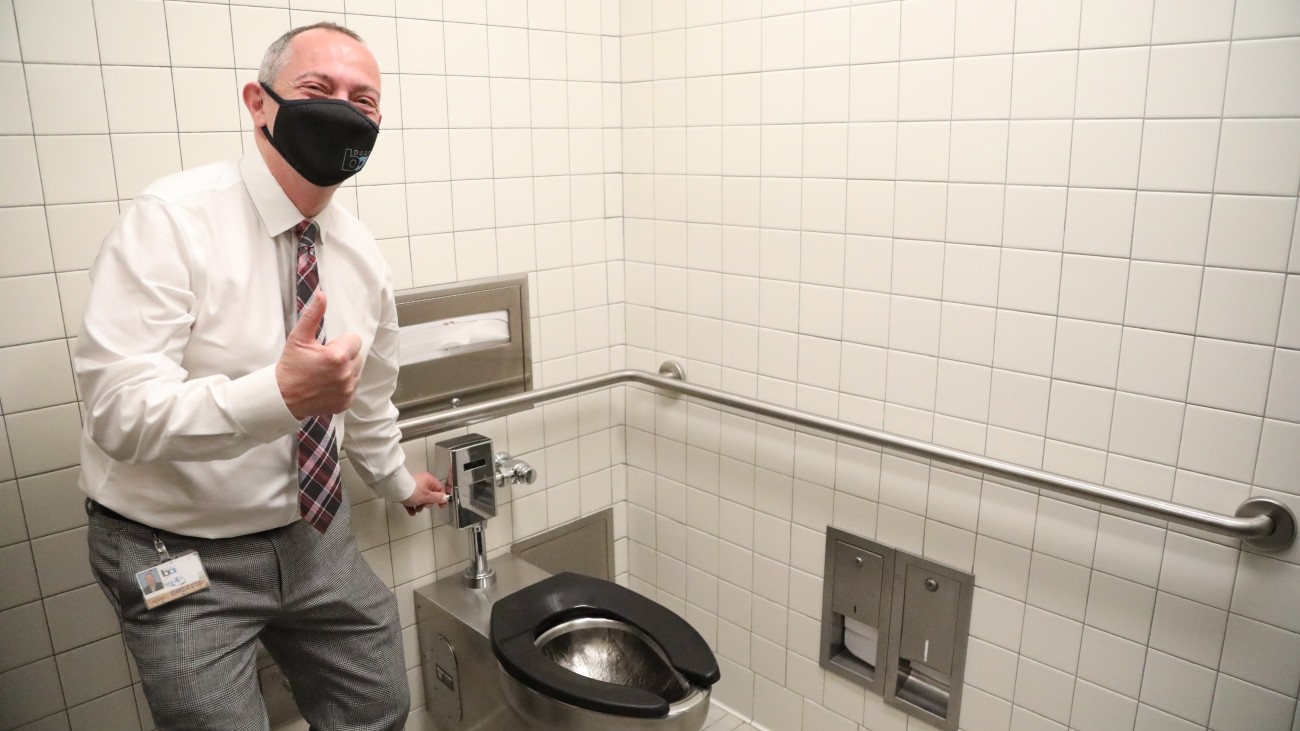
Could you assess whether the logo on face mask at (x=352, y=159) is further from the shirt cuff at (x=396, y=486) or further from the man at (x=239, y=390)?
the shirt cuff at (x=396, y=486)

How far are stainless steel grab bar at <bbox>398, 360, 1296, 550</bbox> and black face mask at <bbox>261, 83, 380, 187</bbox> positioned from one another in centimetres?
68

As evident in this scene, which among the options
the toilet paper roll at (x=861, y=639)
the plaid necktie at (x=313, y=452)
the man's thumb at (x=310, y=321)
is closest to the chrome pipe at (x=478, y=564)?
the plaid necktie at (x=313, y=452)

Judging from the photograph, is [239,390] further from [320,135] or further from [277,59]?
[277,59]

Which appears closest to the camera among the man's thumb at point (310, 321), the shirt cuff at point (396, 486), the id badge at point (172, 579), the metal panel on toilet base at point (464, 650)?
the man's thumb at point (310, 321)

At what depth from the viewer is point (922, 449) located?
69.6 inches

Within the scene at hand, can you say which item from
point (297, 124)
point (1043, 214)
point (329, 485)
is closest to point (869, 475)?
point (1043, 214)

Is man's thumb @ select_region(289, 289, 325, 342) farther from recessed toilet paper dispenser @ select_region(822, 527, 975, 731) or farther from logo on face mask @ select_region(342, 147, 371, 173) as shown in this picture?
recessed toilet paper dispenser @ select_region(822, 527, 975, 731)

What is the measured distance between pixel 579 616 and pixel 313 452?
0.78m

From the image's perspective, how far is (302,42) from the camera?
1381mm

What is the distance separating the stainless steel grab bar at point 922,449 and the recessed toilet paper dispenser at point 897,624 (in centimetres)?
30

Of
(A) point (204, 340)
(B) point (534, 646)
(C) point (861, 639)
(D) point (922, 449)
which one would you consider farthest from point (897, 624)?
(A) point (204, 340)

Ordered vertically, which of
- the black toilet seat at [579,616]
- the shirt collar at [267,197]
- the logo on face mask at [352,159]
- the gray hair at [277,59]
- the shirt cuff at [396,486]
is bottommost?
the black toilet seat at [579,616]

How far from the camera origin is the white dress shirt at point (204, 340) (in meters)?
1.21

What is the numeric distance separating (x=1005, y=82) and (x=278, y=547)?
5.29 ft
